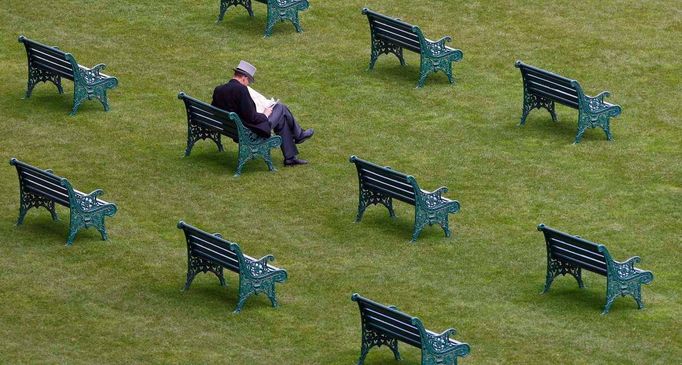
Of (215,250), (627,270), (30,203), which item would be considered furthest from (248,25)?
(627,270)

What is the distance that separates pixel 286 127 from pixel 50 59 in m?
4.95

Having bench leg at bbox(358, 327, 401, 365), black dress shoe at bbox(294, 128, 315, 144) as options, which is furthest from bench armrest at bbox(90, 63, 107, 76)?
bench leg at bbox(358, 327, 401, 365)

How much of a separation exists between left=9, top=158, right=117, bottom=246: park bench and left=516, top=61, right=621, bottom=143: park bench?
779 centimetres

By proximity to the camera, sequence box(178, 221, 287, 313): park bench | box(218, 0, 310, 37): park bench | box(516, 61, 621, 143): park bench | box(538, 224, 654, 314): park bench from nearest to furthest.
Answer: box(538, 224, 654, 314): park bench < box(178, 221, 287, 313): park bench < box(516, 61, 621, 143): park bench < box(218, 0, 310, 37): park bench

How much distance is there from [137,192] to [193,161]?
1.58 meters

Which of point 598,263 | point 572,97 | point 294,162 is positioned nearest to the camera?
point 598,263

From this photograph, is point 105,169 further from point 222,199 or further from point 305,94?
point 305,94

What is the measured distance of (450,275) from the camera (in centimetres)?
2895

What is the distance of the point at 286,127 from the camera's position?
33.1 meters

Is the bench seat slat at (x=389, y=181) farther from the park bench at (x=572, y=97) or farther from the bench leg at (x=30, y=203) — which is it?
the bench leg at (x=30, y=203)

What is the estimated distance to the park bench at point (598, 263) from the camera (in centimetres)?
2742

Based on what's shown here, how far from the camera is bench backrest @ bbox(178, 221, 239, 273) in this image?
27844 millimetres

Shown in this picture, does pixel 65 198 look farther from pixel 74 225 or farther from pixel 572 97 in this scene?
pixel 572 97

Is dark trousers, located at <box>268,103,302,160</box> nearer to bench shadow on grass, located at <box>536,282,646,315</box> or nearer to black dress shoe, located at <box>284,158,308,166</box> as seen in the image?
black dress shoe, located at <box>284,158,308,166</box>
